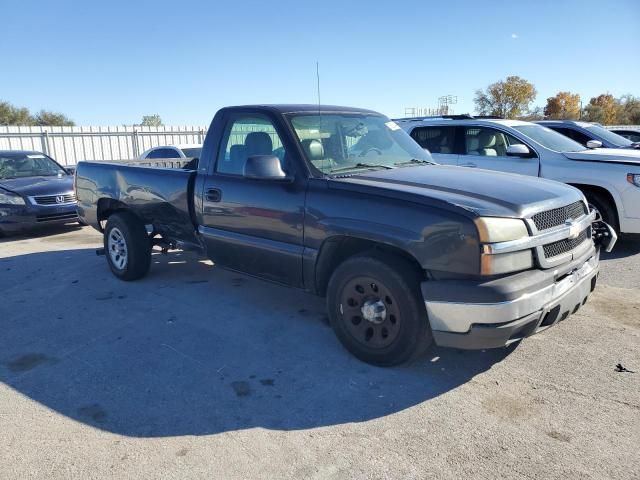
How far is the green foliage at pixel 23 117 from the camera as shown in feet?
157

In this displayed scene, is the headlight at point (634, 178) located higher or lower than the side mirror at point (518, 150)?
lower

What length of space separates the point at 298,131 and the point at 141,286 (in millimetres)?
2889

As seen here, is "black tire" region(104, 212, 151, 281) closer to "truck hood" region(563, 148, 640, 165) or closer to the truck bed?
the truck bed

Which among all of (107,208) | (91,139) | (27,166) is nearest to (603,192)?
(107,208)

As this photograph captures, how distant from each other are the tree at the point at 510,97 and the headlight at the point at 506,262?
6880 centimetres

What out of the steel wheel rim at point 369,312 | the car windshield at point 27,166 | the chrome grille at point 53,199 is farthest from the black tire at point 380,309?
the car windshield at point 27,166

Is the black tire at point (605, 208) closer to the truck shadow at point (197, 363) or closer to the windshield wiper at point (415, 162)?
the windshield wiper at point (415, 162)

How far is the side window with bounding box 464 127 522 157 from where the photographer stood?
7986mm

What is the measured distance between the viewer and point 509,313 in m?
3.09

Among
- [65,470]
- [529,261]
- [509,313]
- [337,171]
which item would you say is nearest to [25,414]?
[65,470]

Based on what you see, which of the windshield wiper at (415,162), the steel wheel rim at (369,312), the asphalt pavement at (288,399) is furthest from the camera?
Answer: the windshield wiper at (415,162)

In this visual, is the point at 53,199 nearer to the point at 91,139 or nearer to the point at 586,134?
the point at 586,134

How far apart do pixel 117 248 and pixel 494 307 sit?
4682 mm

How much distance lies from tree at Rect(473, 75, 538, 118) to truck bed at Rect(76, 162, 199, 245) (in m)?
67.0
